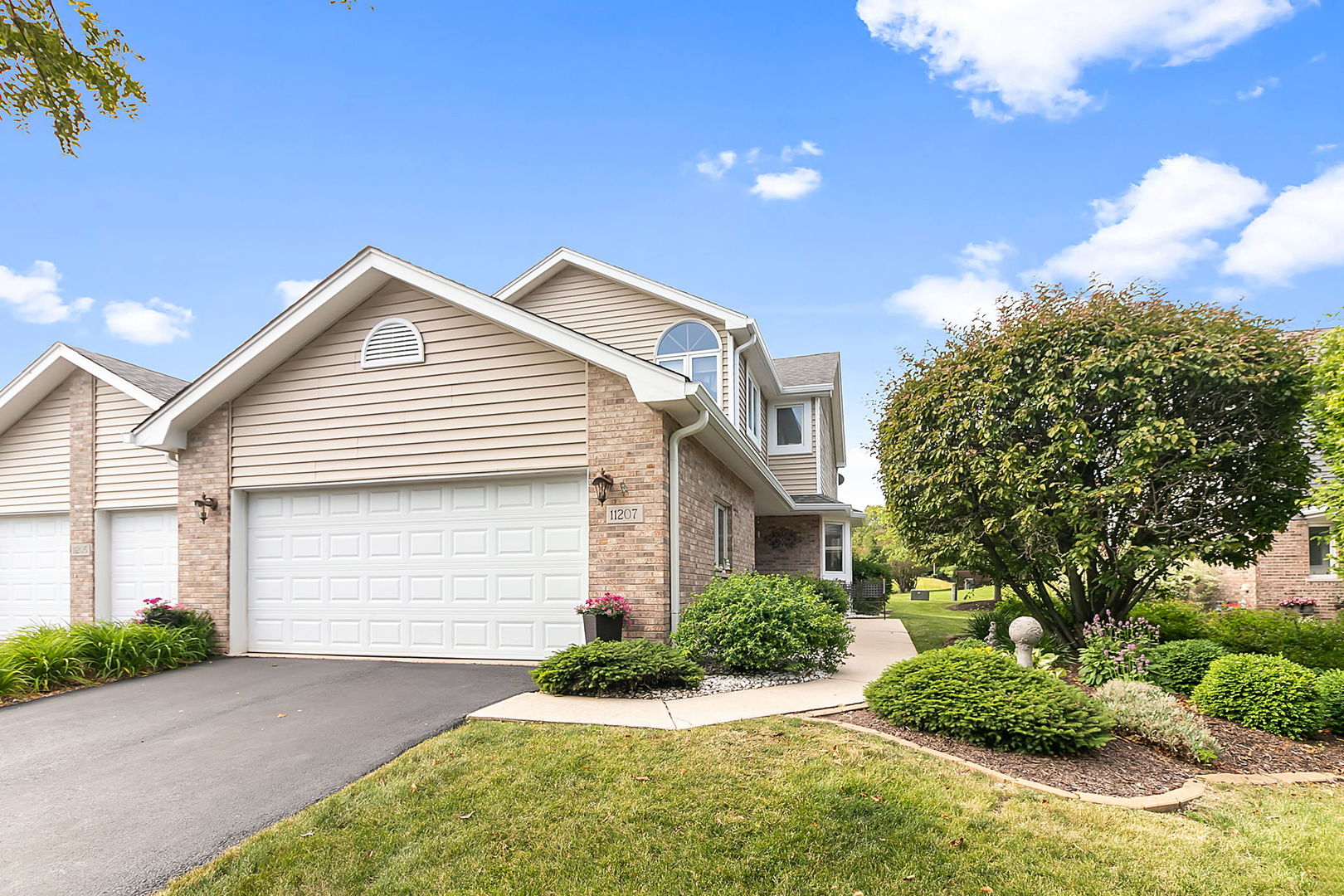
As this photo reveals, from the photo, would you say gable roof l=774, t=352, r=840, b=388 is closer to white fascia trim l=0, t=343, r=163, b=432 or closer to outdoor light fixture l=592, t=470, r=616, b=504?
outdoor light fixture l=592, t=470, r=616, b=504

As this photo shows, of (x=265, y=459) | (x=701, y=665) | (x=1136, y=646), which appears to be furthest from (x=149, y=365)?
(x=1136, y=646)

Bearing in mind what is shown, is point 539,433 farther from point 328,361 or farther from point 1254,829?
point 1254,829

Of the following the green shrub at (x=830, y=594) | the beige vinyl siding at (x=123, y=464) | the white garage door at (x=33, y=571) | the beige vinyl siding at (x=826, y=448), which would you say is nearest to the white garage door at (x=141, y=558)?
the beige vinyl siding at (x=123, y=464)

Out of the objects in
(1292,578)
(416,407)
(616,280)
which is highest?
(616,280)

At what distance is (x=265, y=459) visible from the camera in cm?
983

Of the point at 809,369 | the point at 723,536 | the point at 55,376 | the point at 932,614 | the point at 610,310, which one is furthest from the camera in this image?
the point at 932,614

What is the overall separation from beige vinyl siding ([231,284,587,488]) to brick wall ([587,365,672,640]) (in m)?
0.34

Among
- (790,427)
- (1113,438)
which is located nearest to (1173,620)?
(1113,438)

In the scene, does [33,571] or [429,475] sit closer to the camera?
[429,475]

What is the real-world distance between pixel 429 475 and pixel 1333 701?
994cm

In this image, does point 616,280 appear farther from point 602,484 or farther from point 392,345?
point 602,484

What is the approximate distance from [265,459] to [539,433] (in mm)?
4225

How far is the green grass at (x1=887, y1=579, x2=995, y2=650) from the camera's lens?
13328 mm

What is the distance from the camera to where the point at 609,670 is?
6.87 meters
